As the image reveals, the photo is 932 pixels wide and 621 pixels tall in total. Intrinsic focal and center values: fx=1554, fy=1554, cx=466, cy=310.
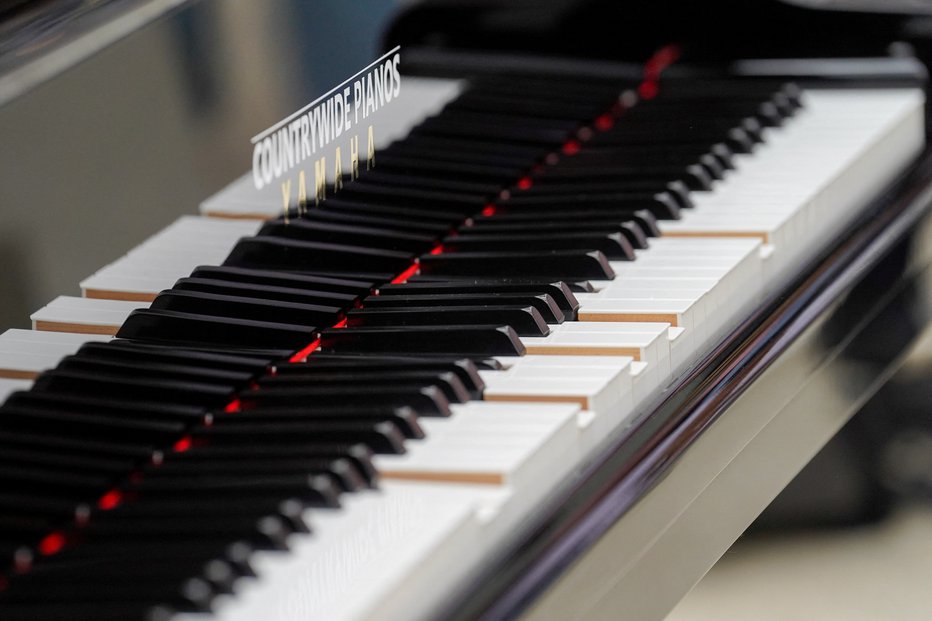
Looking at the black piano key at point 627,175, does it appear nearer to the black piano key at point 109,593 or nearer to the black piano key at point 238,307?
the black piano key at point 238,307

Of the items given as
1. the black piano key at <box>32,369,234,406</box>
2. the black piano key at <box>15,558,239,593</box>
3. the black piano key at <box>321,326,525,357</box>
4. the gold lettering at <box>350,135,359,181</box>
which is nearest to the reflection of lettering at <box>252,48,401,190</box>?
the gold lettering at <box>350,135,359,181</box>

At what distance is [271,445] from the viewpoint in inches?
44.4

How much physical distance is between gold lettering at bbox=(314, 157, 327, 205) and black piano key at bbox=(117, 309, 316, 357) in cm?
23

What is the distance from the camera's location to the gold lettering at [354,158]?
1591 mm

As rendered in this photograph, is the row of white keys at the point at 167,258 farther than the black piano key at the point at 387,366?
Yes

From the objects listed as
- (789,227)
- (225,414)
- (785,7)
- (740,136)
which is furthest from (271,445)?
(785,7)

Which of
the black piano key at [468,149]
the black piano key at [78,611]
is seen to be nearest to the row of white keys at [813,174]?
the black piano key at [468,149]

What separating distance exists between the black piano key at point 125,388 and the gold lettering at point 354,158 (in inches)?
17.3

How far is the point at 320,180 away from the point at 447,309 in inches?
9.7

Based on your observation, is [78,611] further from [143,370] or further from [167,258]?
[167,258]

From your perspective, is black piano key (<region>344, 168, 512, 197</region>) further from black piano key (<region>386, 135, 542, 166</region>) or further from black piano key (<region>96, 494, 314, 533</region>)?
black piano key (<region>96, 494, 314, 533</region>)

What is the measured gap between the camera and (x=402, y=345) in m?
1.34

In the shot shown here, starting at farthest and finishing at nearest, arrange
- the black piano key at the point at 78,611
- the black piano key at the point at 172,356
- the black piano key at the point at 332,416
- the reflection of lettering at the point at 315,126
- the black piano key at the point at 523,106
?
1. the black piano key at the point at 523,106
2. the reflection of lettering at the point at 315,126
3. the black piano key at the point at 172,356
4. the black piano key at the point at 332,416
5. the black piano key at the point at 78,611

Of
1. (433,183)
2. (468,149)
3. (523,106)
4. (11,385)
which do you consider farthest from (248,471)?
(523,106)
